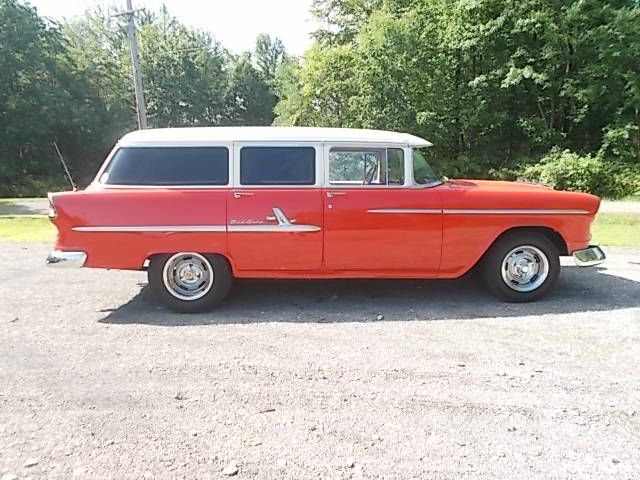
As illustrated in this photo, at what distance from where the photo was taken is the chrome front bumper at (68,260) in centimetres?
546

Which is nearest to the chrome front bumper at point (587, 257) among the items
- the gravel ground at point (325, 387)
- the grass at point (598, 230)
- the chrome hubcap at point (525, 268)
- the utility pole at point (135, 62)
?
the chrome hubcap at point (525, 268)

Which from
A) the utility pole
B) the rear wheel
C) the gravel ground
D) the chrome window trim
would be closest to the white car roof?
the chrome window trim

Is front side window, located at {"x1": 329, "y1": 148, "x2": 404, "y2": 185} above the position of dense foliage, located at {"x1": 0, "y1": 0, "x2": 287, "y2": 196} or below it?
below

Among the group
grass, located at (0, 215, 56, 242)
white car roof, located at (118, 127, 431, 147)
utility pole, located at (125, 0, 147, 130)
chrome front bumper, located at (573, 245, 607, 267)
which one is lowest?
grass, located at (0, 215, 56, 242)

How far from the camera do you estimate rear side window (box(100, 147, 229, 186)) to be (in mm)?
5602

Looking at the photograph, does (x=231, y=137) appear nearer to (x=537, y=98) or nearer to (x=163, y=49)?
(x=537, y=98)

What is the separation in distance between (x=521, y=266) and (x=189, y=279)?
3.68 meters

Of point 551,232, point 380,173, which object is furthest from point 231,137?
point 551,232

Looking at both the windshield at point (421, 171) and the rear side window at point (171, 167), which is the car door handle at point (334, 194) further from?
the rear side window at point (171, 167)

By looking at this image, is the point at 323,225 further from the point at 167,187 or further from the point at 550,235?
the point at 550,235

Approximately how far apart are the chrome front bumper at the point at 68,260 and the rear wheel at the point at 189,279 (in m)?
0.69

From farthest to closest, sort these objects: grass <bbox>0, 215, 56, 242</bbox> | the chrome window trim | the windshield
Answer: grass <bbox>0, 215, 56, 242</bbox>
the windshield
the chrome window trim

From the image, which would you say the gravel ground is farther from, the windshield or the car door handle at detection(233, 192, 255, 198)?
the windshield

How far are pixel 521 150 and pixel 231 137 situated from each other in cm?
2282
